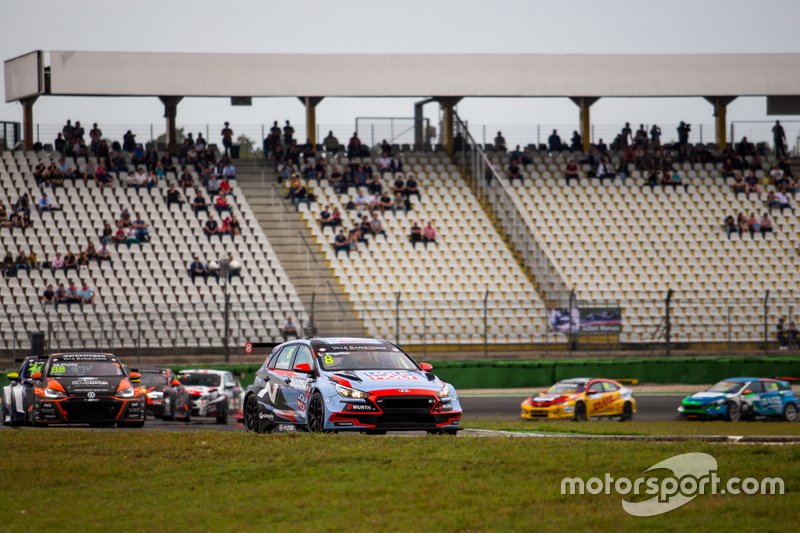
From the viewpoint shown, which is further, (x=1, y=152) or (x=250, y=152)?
(x=250, y=152)

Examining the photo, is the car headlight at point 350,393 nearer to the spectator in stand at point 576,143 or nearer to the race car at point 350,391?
the race car at point 350,391

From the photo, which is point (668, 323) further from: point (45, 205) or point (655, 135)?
point (45, 205)

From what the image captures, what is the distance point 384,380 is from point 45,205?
27.5 metres

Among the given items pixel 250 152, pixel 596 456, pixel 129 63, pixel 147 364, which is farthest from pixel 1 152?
pixel 596 456

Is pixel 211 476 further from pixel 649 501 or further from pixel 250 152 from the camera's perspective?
pixel 250 152

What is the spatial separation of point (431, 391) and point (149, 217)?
26.9m

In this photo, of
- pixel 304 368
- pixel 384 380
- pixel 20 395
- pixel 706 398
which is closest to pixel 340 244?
pixel 706 398

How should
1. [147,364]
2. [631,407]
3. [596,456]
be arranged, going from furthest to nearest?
[147,364], [631,407], [596,456]

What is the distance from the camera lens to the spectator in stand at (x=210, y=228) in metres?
42.5

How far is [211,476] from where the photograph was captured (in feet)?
48.1

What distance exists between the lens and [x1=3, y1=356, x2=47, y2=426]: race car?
75.0 feet

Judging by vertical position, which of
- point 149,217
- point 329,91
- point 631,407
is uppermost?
point 329,91

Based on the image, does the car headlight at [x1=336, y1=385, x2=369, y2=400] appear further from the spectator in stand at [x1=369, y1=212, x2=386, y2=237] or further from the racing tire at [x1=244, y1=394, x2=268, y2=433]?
the spectator in stand at [x1=369, y1=212, x2=386, y2=237]

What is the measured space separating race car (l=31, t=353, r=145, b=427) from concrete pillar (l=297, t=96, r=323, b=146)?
26.8 m
